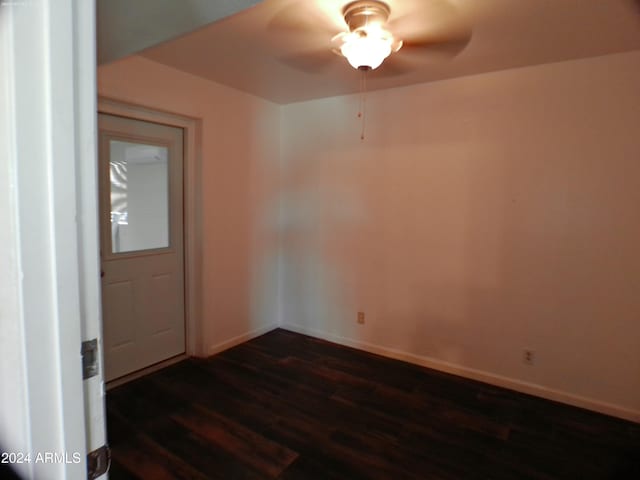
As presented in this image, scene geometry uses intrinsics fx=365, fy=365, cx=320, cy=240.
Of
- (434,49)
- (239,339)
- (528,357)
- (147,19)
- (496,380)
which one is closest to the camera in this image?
(147,19)

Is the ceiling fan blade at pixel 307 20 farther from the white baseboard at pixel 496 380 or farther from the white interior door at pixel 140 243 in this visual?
the white baseboard at pixel 496 380

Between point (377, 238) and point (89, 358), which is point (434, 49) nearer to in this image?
point (377, 238)

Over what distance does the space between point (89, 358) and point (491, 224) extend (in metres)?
2.80

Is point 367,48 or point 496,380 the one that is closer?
point 367,48

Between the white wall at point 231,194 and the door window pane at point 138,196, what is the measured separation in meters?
0.33

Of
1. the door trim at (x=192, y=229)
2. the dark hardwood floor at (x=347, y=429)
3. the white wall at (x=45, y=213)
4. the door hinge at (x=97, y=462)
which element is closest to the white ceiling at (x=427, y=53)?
the door trim at (x=192, y=229)

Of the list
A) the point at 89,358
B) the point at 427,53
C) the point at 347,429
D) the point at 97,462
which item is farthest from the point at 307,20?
the point at 347,429

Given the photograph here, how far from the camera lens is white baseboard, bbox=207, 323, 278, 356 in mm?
3400

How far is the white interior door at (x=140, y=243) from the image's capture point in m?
2.73

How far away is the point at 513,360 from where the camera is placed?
2834 millimetres

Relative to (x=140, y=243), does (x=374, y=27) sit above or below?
above

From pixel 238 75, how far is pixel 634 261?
3.15 meters

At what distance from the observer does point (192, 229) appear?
3.24m

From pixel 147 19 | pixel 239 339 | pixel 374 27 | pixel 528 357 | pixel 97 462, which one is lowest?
pixel 239 339
